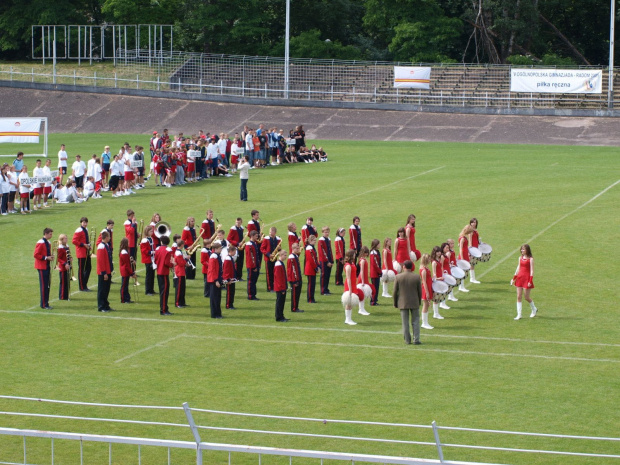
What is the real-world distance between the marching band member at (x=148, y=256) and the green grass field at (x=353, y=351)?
418mm

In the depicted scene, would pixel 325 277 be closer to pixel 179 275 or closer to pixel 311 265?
pixel 311 265

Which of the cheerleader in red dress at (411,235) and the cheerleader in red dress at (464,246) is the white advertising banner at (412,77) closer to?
the cheerleader in red dress at (411,235)

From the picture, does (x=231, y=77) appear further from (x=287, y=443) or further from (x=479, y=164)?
(x=287, y=443)

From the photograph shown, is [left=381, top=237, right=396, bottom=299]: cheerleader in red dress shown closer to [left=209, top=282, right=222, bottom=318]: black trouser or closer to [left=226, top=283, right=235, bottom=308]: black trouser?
[left=226, top=283, right=235, bottom=308]: black trouser

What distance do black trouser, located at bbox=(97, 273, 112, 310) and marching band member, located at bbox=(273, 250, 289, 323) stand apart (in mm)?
3773

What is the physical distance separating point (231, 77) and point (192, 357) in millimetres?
45574

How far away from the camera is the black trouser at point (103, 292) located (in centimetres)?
2027

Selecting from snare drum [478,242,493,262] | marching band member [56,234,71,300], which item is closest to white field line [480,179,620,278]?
snare drum [478,242,493,262]

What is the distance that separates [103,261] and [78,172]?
14838 millimetres

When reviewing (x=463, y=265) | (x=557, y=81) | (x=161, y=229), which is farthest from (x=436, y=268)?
(x=557, y=81)

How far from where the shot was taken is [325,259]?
2198 centimetres

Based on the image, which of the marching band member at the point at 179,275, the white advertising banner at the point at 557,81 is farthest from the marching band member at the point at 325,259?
the white advertising banner at the point at 557,81

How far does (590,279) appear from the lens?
2308 centimetres

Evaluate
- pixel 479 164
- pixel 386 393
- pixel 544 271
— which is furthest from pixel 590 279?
pixel 479 164
